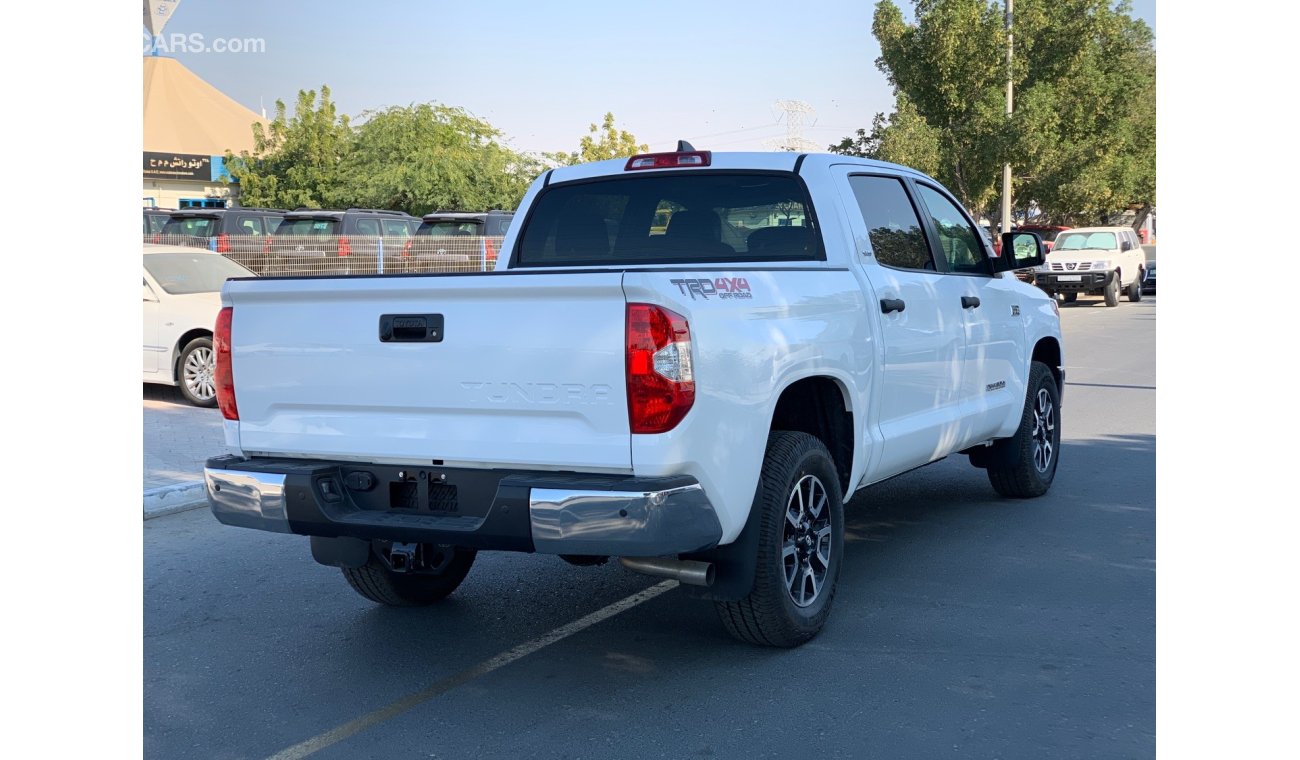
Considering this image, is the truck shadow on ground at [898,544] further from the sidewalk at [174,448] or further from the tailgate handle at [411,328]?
the sidewalk at [174,448]

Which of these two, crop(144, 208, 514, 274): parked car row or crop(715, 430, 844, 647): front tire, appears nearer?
crop(715, 430, 844, 647): front tire

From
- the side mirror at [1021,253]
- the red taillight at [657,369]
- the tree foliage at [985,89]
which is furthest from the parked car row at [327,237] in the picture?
the red taillight at [657,369]

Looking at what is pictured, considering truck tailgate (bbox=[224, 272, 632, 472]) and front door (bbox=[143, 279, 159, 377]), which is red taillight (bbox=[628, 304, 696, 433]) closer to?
truck tailgate (bbox=[224, 272, 632, 472])

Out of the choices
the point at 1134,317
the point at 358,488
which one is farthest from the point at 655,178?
the point at 1134,317

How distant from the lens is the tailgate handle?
4488mm

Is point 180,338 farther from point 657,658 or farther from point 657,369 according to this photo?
point 657,369

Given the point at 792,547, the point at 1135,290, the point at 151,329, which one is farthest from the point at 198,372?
the point at 1135,290

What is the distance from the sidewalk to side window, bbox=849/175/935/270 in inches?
188

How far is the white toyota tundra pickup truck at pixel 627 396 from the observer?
4258mm

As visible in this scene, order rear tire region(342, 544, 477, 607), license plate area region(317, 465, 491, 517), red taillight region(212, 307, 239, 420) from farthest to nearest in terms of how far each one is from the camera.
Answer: rear tire region(342, 544, 477, 607)
red taillight region(212, 307, 239, 420)
license plate area region(317, 465, 491, 517)

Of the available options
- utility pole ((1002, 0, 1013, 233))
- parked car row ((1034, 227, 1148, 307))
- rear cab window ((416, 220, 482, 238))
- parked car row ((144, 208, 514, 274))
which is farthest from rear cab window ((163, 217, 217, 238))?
parked car row ((1034, 227, 1148, 307))

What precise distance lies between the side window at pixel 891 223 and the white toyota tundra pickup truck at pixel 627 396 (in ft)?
0.12

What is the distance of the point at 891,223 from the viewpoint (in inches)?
249

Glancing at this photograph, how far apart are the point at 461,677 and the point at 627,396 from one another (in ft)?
4.65
